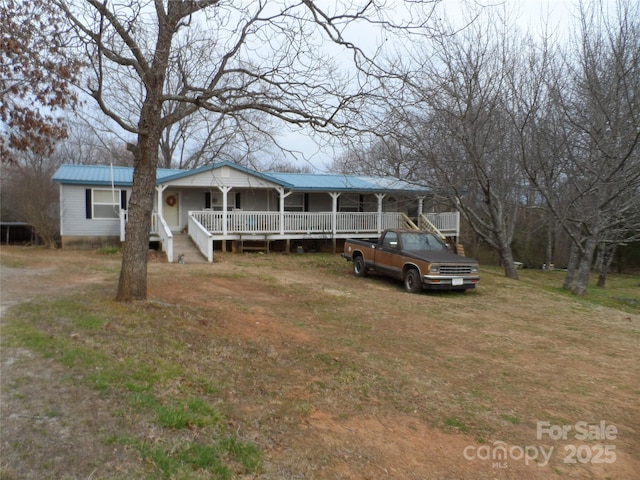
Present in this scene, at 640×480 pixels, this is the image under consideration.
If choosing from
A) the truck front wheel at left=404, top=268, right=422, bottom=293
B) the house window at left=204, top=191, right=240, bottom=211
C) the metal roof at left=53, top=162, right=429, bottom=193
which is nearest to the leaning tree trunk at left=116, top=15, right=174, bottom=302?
the truck front wheel at left=404, top=268, right=422, bottom=293

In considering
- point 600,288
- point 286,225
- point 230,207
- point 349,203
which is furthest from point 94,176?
point 600,288

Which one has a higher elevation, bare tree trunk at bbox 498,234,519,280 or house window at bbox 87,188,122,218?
house window at bbox 87,188,122,218

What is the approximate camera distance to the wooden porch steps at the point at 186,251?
1625 cm

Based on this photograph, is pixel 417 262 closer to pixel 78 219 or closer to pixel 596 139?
pixel 596 139

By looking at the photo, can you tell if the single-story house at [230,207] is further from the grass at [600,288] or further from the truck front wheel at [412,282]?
the truck front wheel at [412,282]

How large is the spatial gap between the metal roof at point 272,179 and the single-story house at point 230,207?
1.6 inches

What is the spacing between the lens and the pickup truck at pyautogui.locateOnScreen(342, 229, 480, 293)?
11.7 metres

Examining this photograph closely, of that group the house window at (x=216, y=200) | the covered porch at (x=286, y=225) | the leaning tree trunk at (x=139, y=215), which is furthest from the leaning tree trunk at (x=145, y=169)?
the house window at (x=216, y=200)

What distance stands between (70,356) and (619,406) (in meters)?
6.20

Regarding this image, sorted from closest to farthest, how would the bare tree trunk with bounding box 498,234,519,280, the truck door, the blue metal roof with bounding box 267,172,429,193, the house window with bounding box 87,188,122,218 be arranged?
the truck door
the bare tree trunk with bounding box 498,234,519,280
the house window with bounding box 87,188,122,218
the blue metal roof with bounding box 267,172,429,193

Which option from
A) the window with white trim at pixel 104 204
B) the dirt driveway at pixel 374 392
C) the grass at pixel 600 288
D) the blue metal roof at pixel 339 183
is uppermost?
the blue metal roof at pixel 339 183

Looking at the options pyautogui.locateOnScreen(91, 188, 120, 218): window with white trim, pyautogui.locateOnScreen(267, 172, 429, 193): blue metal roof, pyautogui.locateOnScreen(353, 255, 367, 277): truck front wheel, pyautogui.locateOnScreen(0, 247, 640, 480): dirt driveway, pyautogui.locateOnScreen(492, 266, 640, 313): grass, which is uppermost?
pyautogui.locateOnScreen(267, 172, 429, 193): blue metal roof

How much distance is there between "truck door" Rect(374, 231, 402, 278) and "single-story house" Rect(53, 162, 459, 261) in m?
5.92

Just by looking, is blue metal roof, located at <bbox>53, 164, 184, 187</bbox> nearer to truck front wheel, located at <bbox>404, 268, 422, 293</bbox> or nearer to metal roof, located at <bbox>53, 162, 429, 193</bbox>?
metal roof, located at <bbox>53, 162, 429, 193</bbox>
